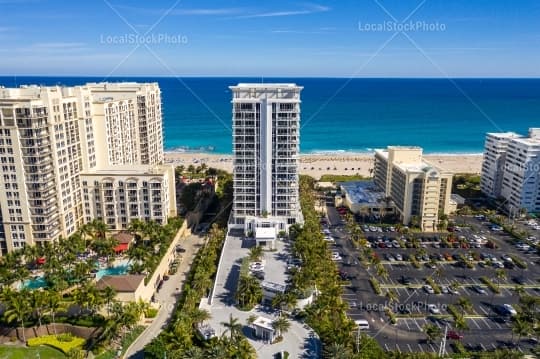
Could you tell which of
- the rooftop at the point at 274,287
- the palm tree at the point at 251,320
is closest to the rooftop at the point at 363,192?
the rooftop at the point at 274,287

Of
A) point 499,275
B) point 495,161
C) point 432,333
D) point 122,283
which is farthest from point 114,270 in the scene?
point 495,161

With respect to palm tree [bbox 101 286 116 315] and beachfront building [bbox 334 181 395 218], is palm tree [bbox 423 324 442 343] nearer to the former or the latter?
palm tree [bbox 101 286 116 315]

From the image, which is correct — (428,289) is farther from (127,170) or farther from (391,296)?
(127,170)

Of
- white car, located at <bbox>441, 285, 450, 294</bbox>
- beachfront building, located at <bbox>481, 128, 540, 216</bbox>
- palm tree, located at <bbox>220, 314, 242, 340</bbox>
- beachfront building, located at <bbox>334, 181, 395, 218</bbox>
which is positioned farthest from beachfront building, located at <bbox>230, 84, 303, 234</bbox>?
beachfront building, located at <bbox>481, 128, 540, 216</bbox>

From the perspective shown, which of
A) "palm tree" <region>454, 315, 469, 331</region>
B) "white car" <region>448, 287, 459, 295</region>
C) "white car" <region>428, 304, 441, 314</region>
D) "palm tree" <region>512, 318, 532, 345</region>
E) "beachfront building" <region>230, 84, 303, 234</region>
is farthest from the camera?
"beachfront building" <region>230, 84, 303, 234</region>

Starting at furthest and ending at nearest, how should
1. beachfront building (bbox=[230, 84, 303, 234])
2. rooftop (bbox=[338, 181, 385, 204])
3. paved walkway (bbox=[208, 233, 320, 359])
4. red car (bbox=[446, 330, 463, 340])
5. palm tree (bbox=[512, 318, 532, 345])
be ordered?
1. rooftop (bbox=[338, 181, 385, 204])
2. beachfront building (bbox=[230, 84, 303, 234])
3. red car (bbox=[446, 330, 463, 340])
4. palm tree (bbox=[512, 318, 532, 345])
5. paved walkway (bbox=[208, 233, 320, 359])

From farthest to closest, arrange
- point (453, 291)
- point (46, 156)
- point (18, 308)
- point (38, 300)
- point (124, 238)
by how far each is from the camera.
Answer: point (124, 238) → point (46, 156) → point (453, 291) → point (38, 300) → point (18, 308)

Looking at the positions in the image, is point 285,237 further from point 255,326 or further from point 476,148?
point 476,148
